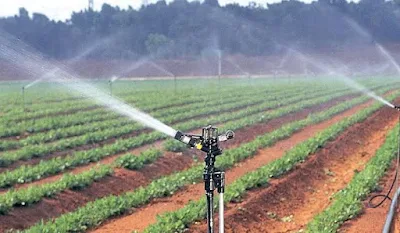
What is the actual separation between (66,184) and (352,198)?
494 centimetres

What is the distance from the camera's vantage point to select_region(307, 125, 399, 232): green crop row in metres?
8.95

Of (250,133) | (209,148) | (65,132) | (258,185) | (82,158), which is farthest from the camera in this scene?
(250,133)

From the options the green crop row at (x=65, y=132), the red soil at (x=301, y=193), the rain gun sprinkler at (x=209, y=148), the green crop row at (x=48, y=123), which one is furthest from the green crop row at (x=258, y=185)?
the green crop row at (x=48, y=123)


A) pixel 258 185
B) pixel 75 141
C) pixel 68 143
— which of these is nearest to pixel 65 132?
pixel 75 141

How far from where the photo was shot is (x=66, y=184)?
11.2 metres

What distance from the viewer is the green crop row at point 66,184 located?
10031mm

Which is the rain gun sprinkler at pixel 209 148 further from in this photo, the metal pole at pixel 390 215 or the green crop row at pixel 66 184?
the green crop row at pixel 66 184

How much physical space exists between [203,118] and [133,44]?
5650 cm

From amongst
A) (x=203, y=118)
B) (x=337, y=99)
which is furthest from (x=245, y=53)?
(x=203, y=118)

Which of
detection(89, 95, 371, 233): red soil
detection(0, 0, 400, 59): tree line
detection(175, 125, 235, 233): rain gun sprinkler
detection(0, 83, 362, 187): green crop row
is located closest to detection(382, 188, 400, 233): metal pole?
detection(89, 95, 371, 233): red soil

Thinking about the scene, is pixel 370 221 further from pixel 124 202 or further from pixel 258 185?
pixel 124 202

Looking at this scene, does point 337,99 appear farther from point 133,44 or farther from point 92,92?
point 133,44

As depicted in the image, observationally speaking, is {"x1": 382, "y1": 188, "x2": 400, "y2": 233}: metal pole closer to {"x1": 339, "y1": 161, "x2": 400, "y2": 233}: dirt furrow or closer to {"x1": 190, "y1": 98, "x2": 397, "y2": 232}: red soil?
{"x1": 339, "y1": 161, "x2": 400, "y2": 233}: dirt furrow

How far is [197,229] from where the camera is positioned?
8.84m
